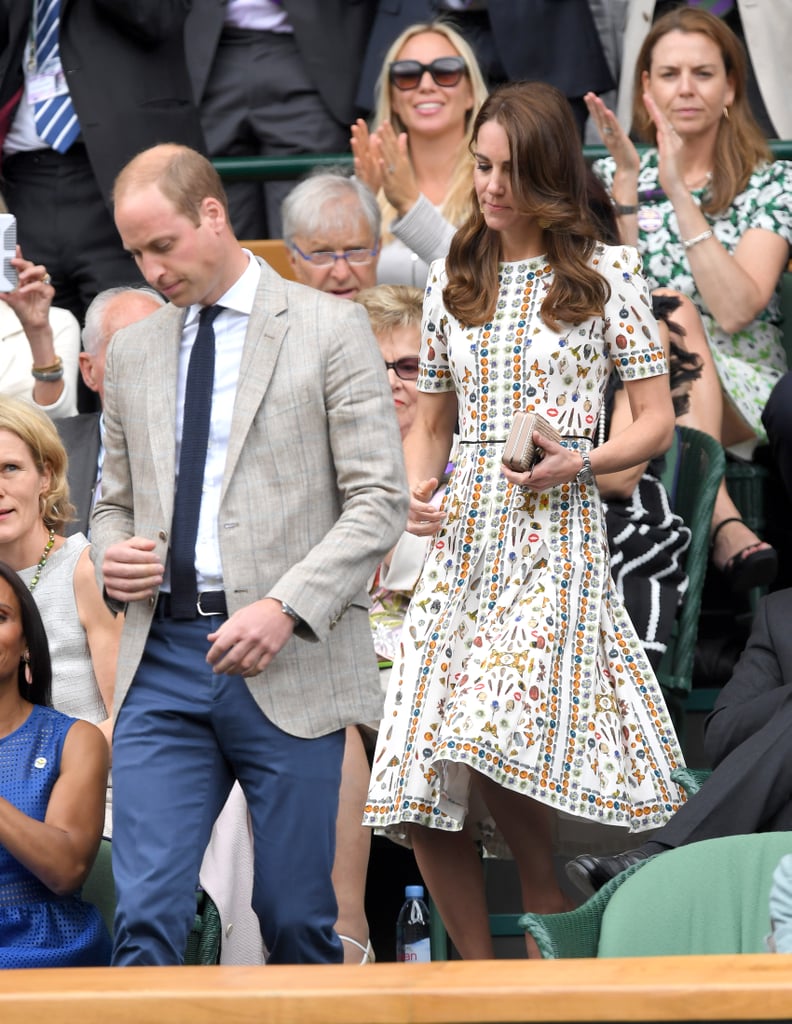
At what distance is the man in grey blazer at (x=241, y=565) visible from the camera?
323cm

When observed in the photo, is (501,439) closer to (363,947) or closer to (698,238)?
(363,947)

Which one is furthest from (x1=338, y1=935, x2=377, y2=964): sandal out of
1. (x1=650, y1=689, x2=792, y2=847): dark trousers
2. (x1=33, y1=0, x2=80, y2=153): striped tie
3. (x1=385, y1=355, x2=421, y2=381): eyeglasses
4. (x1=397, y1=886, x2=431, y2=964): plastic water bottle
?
(x1=33, y1=0, x2=80, y2=153): striped tie

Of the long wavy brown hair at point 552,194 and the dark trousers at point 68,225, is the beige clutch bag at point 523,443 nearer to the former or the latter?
the long wavy brown hair at point 552,194

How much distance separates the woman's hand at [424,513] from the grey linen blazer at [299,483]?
1.39ft

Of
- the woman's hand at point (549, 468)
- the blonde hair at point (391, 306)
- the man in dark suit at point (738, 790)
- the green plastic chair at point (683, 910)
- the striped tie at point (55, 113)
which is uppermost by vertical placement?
the striped tie at point (55, 113)

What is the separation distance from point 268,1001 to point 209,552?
143 cm

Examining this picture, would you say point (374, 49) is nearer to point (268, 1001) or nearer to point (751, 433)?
point (751, 433)

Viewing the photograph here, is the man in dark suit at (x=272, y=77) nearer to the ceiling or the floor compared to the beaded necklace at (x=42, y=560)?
nearer to the ceiling

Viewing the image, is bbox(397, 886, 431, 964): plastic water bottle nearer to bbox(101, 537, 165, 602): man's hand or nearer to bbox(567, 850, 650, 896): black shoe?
bbox(567, 850, 650, 896): black shoe

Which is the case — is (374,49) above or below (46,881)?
above

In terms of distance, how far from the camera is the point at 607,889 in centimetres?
318

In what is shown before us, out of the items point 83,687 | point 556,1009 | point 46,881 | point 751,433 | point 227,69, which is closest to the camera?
point 556,1009

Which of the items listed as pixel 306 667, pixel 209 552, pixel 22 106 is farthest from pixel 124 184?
pixel 22 106

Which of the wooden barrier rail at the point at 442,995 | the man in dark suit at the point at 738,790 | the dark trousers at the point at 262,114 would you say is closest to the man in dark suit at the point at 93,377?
the dark trousers at the point at 262,114
